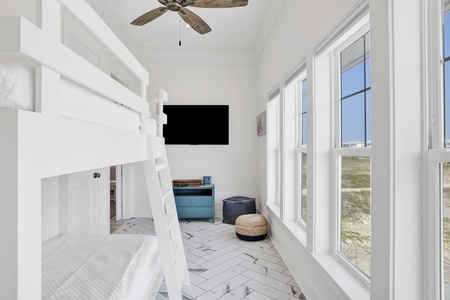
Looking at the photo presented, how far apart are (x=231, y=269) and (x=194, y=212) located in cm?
162

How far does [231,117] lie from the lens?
172 inches

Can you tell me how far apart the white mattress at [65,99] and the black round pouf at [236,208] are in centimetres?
260

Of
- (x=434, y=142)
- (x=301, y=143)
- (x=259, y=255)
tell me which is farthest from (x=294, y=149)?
(x=434, y=142)

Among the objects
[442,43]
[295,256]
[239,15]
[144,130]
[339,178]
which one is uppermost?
[239,15]

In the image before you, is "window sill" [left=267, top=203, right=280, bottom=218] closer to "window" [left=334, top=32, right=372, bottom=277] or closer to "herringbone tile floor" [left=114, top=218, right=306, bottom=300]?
"herringbone tile floor" [left=114, top=218, right=306, bottom=300]

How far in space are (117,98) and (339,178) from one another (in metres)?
1.51

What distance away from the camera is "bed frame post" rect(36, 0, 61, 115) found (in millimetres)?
740

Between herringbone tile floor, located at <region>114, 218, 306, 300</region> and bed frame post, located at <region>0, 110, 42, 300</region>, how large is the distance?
162 cm

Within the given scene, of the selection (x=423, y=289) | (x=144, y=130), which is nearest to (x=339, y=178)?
(x=423, y=289)

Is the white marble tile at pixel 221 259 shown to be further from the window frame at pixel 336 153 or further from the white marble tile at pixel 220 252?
the window frame at pixel 336 153

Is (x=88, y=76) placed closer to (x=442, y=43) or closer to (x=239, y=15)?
(x=442, y=43)

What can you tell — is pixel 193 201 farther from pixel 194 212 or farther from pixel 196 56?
pixel 196 56

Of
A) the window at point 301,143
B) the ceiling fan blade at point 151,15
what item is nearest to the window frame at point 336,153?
the window at point 301,143

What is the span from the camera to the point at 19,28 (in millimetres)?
634
